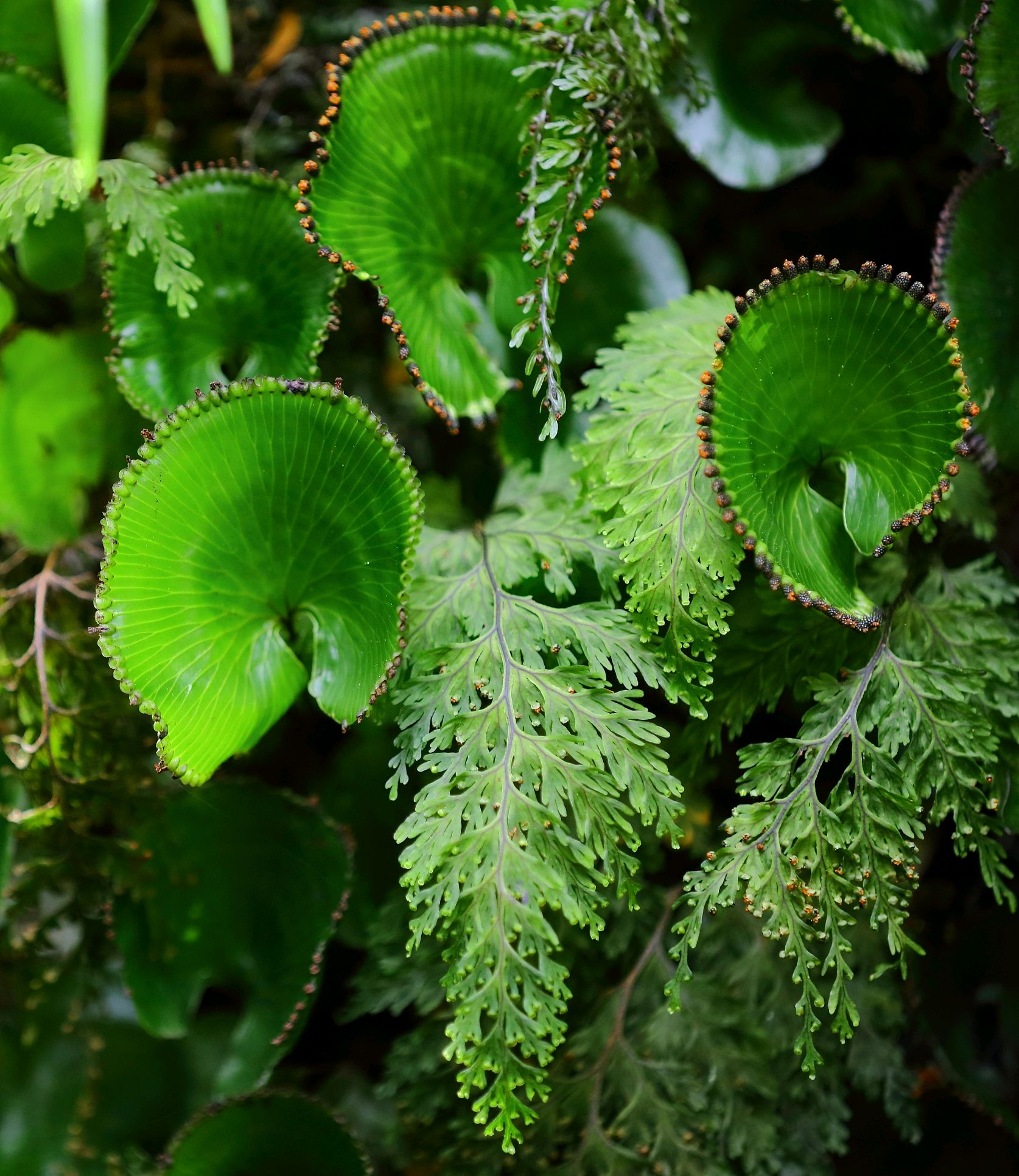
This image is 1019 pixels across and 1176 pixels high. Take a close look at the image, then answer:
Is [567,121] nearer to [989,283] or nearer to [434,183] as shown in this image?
[434,183]

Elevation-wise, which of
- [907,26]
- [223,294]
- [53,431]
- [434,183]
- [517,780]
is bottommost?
[53,431]

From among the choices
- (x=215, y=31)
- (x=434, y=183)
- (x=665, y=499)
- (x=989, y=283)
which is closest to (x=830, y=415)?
(x=665, y=499)

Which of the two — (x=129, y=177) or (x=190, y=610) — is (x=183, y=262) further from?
(x=190, y=610)

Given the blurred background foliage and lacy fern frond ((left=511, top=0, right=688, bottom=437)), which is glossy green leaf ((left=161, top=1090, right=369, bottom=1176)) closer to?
the blurred background foliage

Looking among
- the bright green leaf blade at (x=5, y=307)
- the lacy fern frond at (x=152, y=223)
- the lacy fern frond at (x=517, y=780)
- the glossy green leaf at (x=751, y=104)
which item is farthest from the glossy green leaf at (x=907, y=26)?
the bright green leaf blade at (x=5, y=307)

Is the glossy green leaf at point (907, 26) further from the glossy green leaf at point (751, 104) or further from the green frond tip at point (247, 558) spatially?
the green frond tip at point (247, 558)

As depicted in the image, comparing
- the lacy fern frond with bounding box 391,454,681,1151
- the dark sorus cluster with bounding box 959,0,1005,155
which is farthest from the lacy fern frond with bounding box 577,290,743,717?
the dark sorus cluster with bounding box 959,0,1005,155
